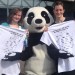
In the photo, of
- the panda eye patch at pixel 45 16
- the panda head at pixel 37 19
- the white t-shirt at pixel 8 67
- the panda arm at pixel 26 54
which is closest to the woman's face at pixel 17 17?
the panda head at pixel 37 19

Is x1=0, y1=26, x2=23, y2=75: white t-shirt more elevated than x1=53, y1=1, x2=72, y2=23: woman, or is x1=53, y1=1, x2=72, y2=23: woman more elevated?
x1=53, y1=1, x2=72, y2=23: woman

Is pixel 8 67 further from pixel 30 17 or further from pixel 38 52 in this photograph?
pixel 30 17

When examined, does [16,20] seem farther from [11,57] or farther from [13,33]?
[11,57]

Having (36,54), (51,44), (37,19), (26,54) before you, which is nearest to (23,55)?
(26,54)

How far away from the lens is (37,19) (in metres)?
4.00

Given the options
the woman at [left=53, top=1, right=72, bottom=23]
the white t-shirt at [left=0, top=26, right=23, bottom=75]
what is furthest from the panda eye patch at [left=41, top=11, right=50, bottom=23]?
the white t-shirt at [left=0, top=26, right=23, bottom=75]

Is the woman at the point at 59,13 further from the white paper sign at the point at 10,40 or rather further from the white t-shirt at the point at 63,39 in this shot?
the white paper sign at the point at 10,40

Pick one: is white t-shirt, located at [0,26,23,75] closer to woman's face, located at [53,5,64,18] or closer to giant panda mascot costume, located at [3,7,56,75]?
giant panda mascot costume, located at [3,7,56,75]

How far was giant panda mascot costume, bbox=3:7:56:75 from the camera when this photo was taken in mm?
3939

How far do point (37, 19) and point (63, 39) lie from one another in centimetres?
40

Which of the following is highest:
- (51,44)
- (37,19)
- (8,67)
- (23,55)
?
(37,19)

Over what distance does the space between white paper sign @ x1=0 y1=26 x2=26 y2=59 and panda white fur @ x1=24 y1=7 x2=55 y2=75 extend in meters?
0.13

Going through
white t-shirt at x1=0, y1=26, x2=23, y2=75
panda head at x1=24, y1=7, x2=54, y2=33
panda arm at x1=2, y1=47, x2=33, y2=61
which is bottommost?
white t-shirt at x1=0, y1=26, x2=23, y2=75

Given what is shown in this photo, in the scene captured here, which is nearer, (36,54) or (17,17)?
(36,54)
